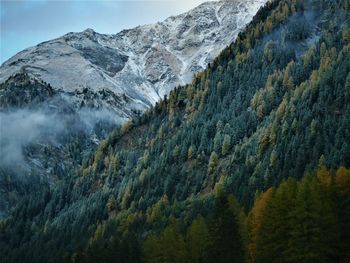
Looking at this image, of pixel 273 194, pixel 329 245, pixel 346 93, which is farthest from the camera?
pixel 346 93

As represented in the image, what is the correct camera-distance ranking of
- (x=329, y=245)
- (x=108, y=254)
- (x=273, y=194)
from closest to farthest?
(x=329, y=245)
(x=273, y=194)
(x=108, y=254)

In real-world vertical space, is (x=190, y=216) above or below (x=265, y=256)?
above

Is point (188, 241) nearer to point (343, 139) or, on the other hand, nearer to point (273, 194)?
point (273, 194)

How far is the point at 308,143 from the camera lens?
162m

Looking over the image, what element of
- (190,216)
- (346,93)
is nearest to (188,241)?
(190,216)

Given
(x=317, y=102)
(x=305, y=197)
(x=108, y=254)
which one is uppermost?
(x=317, y=102)

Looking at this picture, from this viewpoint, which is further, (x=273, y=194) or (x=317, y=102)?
(x=317, y=102)

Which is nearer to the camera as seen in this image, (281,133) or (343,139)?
(343,139)

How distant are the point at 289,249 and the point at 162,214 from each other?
110254mm

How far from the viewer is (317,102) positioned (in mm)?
178750

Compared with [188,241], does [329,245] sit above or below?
below

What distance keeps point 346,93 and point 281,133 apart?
20762 millimetres

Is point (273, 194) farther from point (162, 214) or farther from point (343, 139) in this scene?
point (162, 214)

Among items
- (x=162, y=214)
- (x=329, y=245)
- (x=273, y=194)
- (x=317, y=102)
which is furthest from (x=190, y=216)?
(x=329, y=245)
